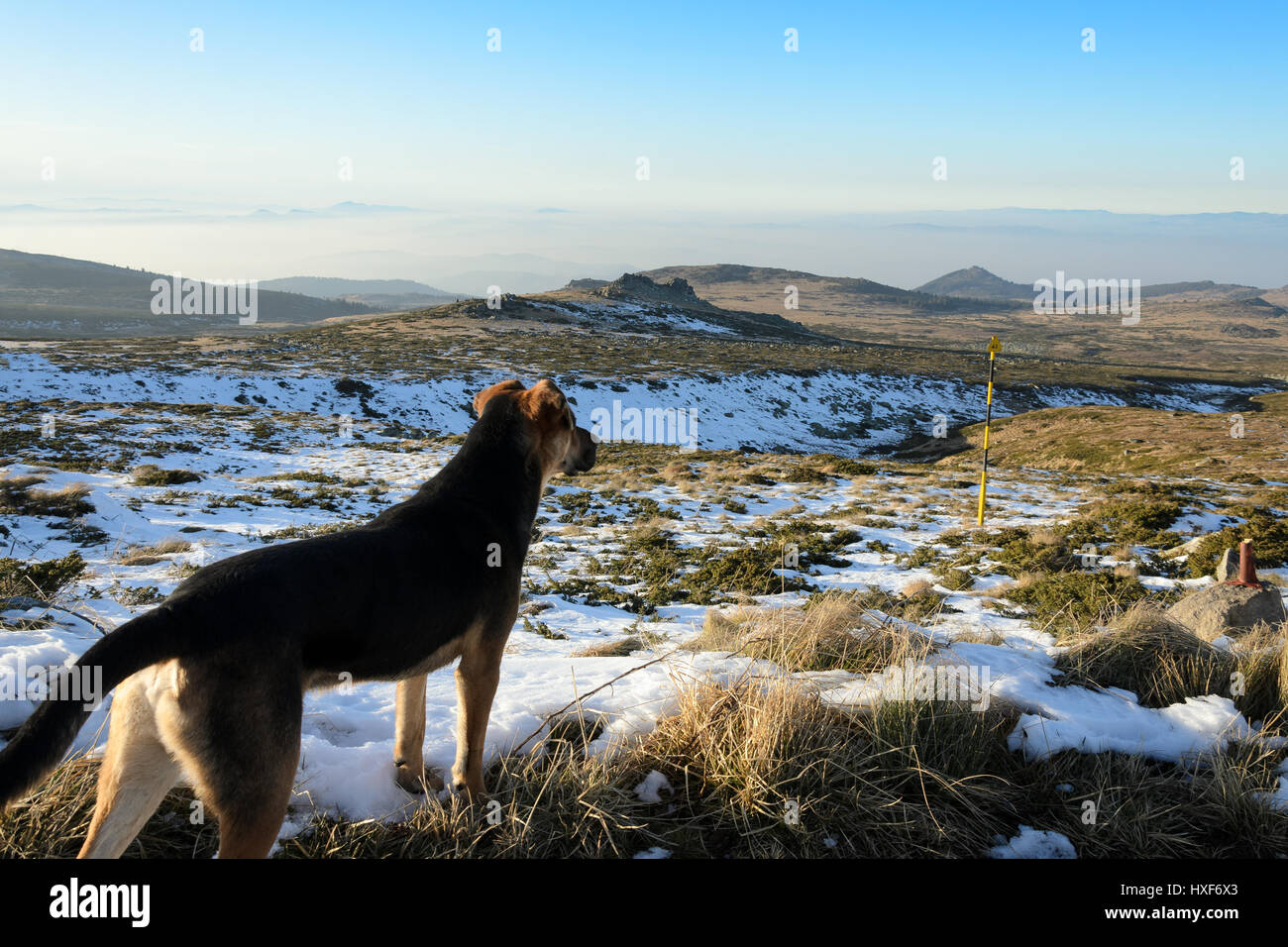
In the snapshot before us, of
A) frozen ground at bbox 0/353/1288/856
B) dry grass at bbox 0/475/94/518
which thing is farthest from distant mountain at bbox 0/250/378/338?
dry grass at bbox 0/475/94/518

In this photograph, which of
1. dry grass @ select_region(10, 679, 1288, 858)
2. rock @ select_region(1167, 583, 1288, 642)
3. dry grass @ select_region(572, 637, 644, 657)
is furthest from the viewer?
rock @ select_region(1167, 583, 1288, 642)

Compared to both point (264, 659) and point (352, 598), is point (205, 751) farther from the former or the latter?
point (352, 598)

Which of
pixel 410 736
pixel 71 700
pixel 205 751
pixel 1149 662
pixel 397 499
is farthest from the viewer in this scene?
A: pixel 397 499

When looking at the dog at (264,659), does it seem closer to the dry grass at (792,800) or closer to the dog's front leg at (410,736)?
the dog's front leg at (410,736)

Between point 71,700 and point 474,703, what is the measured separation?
4.65ft

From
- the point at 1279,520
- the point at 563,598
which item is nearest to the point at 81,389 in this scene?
the point at 563,598

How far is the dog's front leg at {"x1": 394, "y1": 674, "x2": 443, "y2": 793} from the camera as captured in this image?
3277 mm

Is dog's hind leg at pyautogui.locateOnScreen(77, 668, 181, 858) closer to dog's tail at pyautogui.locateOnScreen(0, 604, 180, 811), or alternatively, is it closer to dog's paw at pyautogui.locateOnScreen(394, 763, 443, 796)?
dog's tail at pyautogui.locateOnScreen(0, 604, 180, 811)

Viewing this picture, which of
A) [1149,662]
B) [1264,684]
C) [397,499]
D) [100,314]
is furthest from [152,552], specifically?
[100,314]

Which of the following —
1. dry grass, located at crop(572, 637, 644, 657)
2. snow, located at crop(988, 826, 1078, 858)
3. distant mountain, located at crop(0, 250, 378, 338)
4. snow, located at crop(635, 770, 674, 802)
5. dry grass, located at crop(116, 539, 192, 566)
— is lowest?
dry grass, located at crop(116, 539, 192, 566)

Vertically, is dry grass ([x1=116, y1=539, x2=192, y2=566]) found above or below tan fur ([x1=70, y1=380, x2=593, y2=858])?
below

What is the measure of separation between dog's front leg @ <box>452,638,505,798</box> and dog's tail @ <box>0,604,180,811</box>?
115 centimetres

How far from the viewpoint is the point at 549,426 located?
12.0ft
